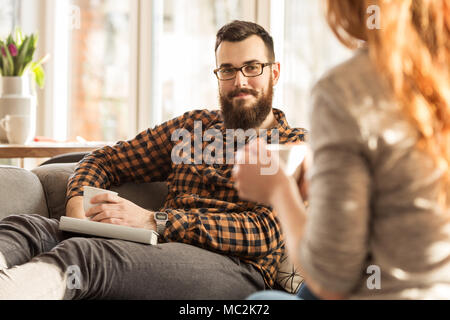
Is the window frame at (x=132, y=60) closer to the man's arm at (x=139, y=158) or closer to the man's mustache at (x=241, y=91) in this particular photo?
the man's mustache at (x=241, y=91)

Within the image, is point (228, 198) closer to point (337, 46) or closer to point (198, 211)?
point (198, 211)

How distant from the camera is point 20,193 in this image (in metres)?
1.92

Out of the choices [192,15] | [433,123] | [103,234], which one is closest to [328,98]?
[433,123]

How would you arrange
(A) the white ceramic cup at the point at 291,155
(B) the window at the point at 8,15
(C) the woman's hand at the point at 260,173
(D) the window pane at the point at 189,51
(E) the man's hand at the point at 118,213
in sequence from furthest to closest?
(B) the window at the point at 8,15 → (D) the window pane at the point at 189,51 → (E) the man's hand at the point at 118,213 → (A) the white ceramic cup at the point at 291,155 → (C) the woman's hand at the point at 260,173

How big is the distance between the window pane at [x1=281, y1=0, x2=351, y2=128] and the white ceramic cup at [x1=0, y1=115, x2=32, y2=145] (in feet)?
4.15

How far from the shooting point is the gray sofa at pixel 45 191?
190 centimetres

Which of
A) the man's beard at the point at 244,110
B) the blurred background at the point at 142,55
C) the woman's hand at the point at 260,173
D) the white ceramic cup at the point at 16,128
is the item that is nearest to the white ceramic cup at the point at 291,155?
the woman's hand at the point at 260,173

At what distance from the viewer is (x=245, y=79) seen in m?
1.97

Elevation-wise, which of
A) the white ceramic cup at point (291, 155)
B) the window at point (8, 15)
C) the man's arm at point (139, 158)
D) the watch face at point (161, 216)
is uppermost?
the window at point (8, 15)

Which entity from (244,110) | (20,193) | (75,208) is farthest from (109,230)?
(244,110)

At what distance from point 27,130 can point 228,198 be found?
1.43 metres

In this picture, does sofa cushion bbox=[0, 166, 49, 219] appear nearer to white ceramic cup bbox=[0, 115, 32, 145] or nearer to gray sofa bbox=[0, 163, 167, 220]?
gray sofa bbox=[0, 163, 167, 220]

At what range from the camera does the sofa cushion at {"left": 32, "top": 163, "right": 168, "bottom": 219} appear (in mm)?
2025

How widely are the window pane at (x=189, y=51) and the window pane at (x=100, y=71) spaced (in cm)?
36
